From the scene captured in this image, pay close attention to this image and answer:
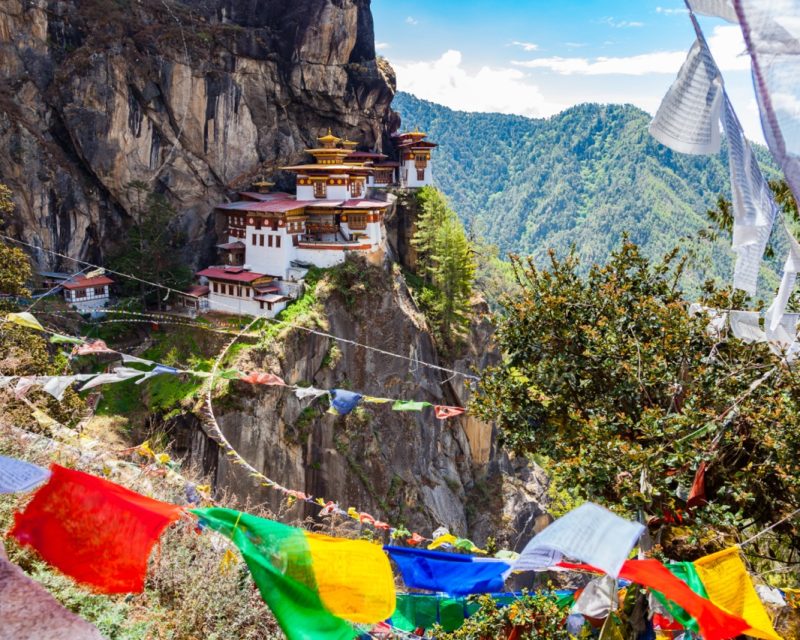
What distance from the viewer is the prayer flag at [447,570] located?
637 cm

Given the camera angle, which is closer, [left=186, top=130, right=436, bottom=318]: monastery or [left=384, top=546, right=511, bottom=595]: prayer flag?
[left=384, top=546, right=511, bottom=595]: prayer flag

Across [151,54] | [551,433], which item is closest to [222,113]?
[151,54]

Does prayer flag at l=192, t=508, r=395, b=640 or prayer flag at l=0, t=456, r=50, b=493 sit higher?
prayer flag at l=0, t=456, r=50, b=493

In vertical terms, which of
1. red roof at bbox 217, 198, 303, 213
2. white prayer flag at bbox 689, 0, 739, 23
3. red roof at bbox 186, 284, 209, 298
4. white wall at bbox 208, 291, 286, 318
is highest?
white prayer flag at bbox 689, 0, 739, 23

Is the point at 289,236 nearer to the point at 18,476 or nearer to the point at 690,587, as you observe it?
the point at 18,476

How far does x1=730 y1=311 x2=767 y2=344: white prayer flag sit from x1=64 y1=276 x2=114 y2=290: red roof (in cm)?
2602

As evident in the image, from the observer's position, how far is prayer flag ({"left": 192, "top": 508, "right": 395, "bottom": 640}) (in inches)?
182

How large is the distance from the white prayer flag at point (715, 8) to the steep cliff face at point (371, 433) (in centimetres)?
2033

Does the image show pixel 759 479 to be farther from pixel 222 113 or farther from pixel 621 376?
pixel 222 113

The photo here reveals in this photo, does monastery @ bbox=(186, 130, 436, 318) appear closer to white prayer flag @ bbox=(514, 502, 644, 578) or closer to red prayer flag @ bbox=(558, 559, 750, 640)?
red prayer flag @ bbox=(558, 559, 750, 640)

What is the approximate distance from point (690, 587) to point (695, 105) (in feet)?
13.2

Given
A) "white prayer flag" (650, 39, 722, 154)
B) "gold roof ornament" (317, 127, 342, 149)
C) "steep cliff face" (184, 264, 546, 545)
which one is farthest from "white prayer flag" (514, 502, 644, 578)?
"gold roof ornament" (317, 127, 342, 149)

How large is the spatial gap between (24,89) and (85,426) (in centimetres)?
1961

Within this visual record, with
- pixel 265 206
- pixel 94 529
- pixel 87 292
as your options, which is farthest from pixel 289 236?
pixel 94 529
